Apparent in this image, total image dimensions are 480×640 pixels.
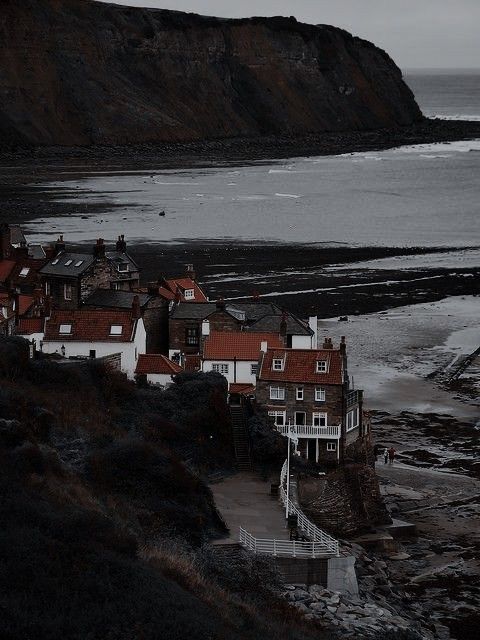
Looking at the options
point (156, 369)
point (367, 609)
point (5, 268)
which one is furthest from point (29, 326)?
point (367, 609)

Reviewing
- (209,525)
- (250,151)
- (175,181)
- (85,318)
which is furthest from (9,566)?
(250,151)

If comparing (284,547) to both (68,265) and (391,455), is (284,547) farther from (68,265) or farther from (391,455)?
(68,265)

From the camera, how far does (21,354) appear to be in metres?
37.6

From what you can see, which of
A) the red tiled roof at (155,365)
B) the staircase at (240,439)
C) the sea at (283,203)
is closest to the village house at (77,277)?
the red tiled roof at (155,365)

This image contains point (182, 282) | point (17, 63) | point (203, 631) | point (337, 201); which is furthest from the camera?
point (17, 63)

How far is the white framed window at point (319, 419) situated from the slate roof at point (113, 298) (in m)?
9.15

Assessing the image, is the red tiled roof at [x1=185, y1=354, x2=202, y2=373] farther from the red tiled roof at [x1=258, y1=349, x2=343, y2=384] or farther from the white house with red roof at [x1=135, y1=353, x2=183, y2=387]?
the red tiled roof at [x1=258, y1=349, x2=343, y2=384]

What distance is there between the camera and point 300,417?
3819 cm

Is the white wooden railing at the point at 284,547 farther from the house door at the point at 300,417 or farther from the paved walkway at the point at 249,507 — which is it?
the house door at the point at 300,417

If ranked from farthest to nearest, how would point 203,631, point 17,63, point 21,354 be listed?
point 17,63, point 21,354, point 203,631

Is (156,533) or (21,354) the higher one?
(21,354)

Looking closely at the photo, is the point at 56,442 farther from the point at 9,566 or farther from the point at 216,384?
the point at 9,566

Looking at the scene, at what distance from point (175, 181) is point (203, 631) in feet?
415

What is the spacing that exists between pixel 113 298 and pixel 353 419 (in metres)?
11.6
